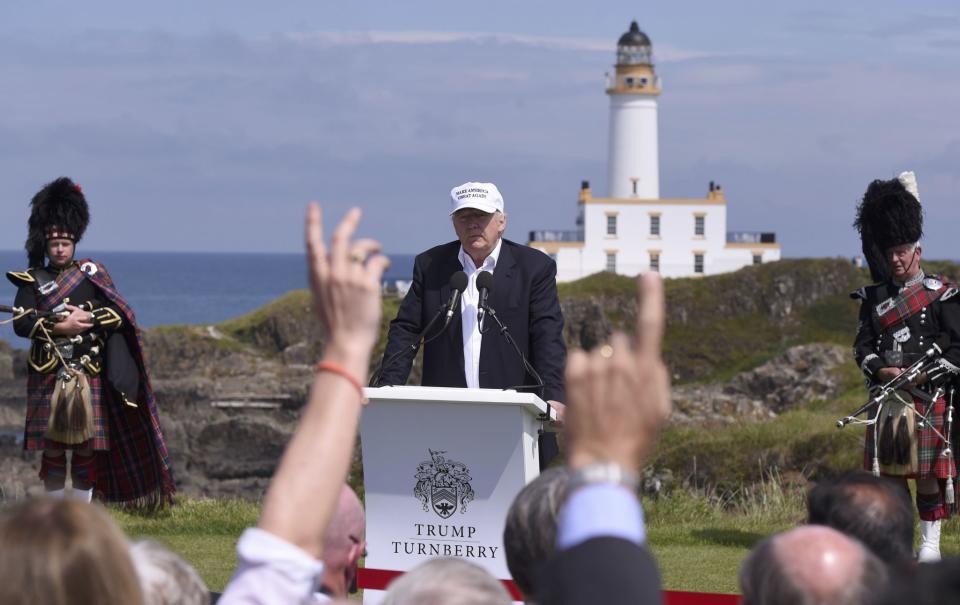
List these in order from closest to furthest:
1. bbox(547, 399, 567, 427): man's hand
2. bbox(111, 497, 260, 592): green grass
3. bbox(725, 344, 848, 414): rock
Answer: bbox(547, 399, 567, 427): man's hand → bbox(111, 497, 260, 592): green grass → bbox(725, 344, 848, 414): rock

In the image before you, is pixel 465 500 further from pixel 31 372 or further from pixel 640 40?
pixel 640 40

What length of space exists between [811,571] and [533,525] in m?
0.58

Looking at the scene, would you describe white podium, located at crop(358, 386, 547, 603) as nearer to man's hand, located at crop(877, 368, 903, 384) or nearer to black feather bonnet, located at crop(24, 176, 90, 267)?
man's hand, located at crop(877, 368, 903, 384)

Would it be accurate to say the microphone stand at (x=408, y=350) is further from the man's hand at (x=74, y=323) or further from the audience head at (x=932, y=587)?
the audience head at (x=932, y=587)

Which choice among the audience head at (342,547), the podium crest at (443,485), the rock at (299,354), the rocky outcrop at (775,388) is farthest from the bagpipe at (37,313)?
the rock at (299,354)

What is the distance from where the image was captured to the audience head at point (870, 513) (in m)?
3.13

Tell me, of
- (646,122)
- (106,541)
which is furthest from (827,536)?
(646,122)

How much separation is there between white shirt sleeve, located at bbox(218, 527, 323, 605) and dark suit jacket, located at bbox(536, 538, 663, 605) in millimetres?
516

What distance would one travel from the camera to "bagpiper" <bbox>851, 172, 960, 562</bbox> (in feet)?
24.2

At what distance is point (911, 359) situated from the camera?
7438 mm

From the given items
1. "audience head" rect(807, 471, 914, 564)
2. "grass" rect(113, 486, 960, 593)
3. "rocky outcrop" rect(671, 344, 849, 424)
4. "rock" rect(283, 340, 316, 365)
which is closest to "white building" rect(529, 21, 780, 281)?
"rock" rect(283, 340, 316, 365)

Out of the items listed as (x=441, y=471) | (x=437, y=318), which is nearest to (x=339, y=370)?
(x=441, y=471)

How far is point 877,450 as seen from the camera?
7492 millimetres

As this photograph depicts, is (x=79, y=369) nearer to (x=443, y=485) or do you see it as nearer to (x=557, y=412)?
(x=443, y=485)
